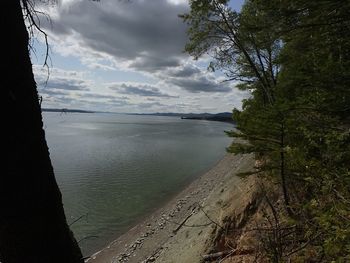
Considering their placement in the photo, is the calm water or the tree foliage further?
the calm water

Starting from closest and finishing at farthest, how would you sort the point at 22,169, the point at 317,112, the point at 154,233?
the point at 22,169, the point at 317,112, the point at 154,233

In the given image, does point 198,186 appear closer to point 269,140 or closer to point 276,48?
point 276,48

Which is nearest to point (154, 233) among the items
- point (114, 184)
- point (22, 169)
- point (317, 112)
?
point (114, 184)

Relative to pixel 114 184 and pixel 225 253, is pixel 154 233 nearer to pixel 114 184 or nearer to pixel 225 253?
pixel 225 253

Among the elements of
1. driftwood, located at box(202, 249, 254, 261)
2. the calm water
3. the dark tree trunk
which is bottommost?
the calm water

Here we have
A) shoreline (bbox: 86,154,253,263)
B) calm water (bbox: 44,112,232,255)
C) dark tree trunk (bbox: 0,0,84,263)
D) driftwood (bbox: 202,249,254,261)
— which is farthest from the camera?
calm water (bbox: 44,112,232,255)

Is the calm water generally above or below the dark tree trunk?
below

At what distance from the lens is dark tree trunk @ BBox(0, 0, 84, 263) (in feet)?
6.44

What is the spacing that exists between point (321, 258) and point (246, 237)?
253 centimetres

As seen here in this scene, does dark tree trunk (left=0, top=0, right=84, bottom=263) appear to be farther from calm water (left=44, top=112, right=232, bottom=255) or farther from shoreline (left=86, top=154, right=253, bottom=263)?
calm water (left=44, top=112, right=232, bottom=255)

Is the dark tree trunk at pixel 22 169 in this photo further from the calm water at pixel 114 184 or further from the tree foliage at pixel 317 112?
the calm water at pixel 114 184

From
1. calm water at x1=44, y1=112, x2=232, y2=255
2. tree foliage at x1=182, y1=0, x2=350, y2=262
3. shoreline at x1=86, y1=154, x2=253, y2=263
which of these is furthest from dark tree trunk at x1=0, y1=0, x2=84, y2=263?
calm water at x1=44, y1=112, x2=232, y2=255

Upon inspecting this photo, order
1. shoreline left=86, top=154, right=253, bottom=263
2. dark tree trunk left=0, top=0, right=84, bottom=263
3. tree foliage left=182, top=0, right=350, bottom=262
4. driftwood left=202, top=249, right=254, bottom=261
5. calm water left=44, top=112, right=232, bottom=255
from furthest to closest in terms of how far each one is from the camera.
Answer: calm water left=44, top=112, right=232, bottom=255 → shoreline left=86, top=154, right=253, bottom=263 → driftwood left=202, top=249, right=254, bottom=261 → tree foliage left=182, top=0, right=350, bottom=262 → dark tree trunk left=0, top=0, right=84, bottom=263

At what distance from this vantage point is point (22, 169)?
6.54 ft
